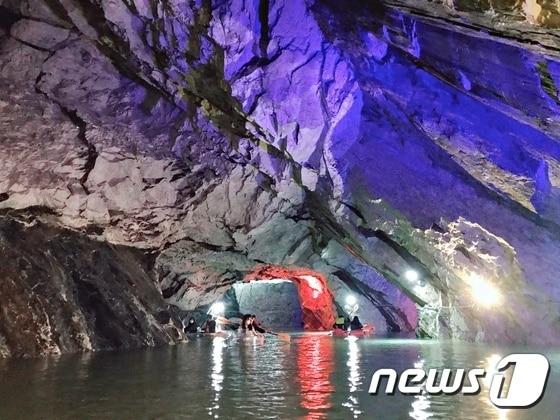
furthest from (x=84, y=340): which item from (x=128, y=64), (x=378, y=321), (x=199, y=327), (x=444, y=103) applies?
(x=378, y=321)

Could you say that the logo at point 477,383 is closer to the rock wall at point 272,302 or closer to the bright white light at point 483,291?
the bright white light at point 483,291

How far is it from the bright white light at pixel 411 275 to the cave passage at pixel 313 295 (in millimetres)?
6989

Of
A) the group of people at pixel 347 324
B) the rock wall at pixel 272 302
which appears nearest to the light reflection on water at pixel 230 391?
the group of people at pixel 347 324

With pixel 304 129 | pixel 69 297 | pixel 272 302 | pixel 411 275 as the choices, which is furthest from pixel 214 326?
pixel 304 129

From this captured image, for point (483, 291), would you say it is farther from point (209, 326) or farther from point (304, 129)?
point (209, 326)

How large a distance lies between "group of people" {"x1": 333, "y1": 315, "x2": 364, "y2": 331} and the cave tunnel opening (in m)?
2.15

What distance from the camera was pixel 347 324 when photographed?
28.0m

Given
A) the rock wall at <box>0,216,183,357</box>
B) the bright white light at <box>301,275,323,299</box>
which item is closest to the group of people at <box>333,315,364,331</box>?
the bright white light at <box>301,275,323,299</box>

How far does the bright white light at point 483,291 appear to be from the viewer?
50.6 ft

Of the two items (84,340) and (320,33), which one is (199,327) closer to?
(84,340)

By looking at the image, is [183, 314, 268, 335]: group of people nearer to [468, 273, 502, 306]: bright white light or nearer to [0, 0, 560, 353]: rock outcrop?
[0, 0, 560, 353]: rock outcrop

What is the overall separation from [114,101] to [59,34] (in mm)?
2132

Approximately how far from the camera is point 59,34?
10.8 m

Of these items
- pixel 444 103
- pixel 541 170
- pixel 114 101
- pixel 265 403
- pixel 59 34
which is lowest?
pixel 265 403
